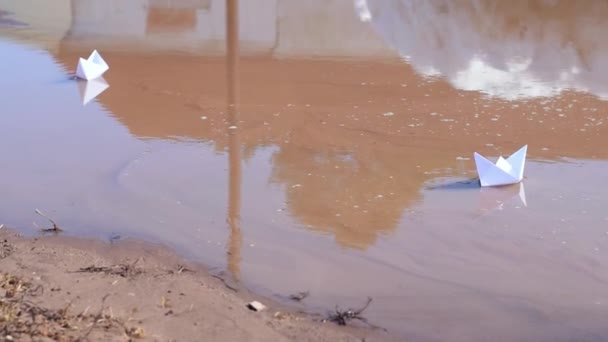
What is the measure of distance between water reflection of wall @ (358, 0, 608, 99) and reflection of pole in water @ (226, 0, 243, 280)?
215 centimetres

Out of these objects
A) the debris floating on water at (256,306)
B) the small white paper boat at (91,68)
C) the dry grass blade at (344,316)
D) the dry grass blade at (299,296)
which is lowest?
the dry grass blade at (299,296)

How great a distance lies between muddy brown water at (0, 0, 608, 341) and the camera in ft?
16.8

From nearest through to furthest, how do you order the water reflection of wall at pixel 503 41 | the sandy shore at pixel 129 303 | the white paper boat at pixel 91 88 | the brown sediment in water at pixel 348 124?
the sandy shore at pixel 129 303, the brown sediment in water at pixel 348 124, the white paper boat at pixel 91 88, the water reflection of wall at pixel 503 41

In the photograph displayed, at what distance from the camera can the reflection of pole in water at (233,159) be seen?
5.46 m

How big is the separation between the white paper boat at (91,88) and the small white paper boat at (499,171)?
→ 435 centimetres

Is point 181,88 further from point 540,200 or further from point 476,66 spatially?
point 540,200

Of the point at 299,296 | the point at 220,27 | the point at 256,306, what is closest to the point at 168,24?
the point at 220,27

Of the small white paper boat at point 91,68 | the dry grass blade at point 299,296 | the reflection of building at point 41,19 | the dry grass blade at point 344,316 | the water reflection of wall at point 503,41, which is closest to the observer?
the dry grass blade at point 344,316

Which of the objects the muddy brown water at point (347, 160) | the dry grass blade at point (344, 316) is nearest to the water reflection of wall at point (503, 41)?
the muddy brown water at point (347, 160)

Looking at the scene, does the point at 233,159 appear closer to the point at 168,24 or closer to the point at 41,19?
the point at 168,24

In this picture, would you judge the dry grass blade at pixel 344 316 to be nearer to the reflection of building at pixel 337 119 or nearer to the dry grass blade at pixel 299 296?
the dry grass blade at pixel 299 296

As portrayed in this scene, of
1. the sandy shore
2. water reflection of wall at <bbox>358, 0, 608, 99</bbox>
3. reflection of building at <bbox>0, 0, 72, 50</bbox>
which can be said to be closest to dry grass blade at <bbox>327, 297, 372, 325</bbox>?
the sandy shore

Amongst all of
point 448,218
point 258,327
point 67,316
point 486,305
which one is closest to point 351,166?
point 448,218

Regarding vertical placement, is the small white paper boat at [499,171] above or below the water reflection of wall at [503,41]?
below
